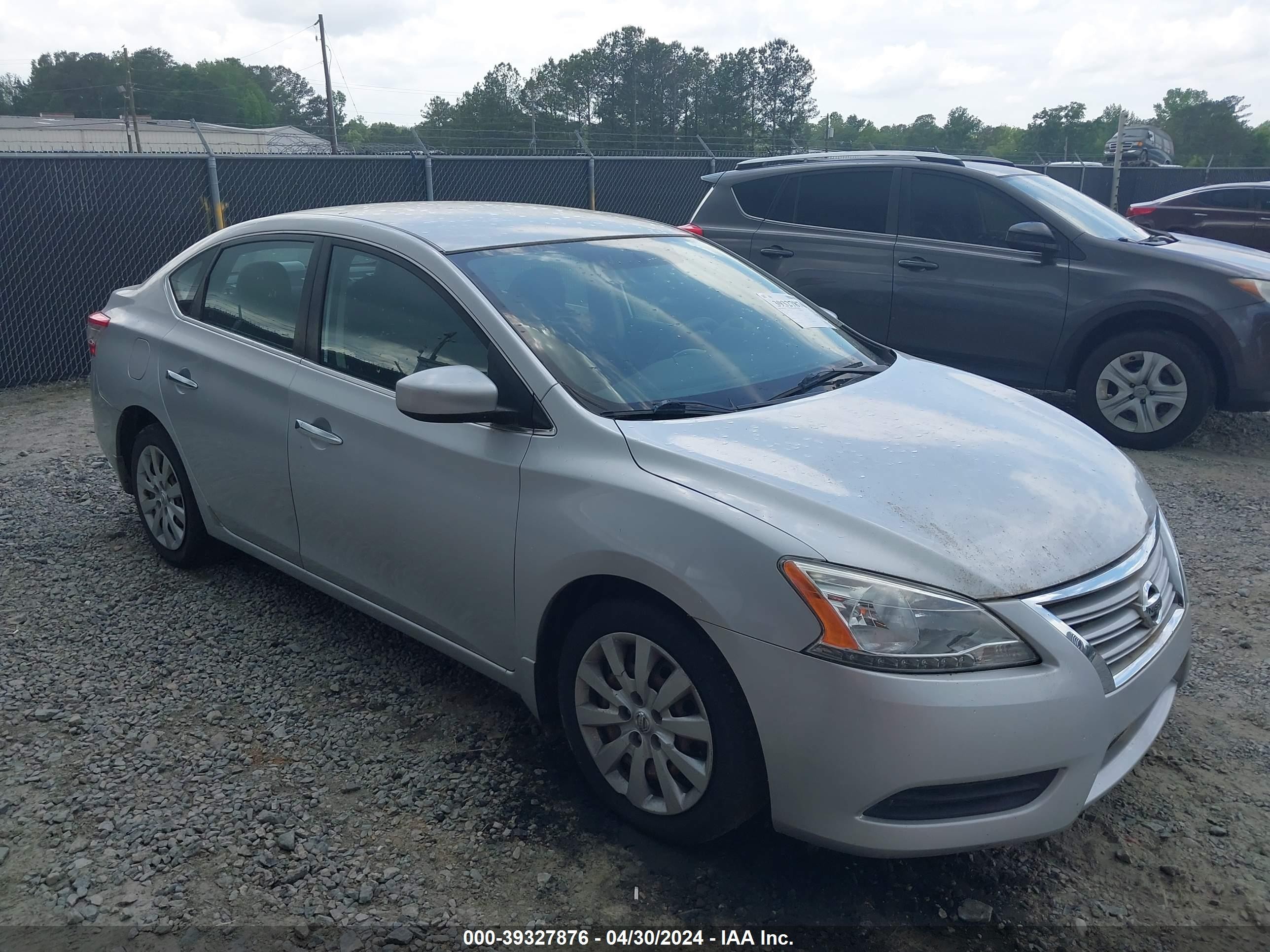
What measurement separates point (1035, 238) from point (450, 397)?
→ 5221 mm

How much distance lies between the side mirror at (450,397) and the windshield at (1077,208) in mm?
5381

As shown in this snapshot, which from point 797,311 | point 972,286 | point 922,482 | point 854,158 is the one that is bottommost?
point 922,482

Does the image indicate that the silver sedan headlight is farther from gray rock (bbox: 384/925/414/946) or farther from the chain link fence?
the chain link fence

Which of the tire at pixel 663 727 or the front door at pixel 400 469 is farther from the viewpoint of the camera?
the front door at pixel 400 469

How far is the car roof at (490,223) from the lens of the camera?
366cm

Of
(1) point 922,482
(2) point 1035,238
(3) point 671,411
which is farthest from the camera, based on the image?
(2) point 1035,238

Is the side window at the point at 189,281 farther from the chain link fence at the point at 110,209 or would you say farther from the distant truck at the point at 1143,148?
the distant truck at the point at 1143,148

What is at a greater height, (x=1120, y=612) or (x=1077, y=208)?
(x=1077, y=208)

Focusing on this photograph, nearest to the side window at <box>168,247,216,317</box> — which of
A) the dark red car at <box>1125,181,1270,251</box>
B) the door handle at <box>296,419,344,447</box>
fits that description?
the door handle at <box>296,419,344,447</box>

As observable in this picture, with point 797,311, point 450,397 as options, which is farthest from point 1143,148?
point 450,397

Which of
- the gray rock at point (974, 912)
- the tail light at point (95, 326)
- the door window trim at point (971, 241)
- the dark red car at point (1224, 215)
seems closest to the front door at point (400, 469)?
the gray rock at point (974, 912)

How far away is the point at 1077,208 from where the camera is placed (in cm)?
734

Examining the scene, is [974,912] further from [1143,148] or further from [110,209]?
[1143,148]

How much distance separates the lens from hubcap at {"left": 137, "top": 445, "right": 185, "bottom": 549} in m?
4.64
